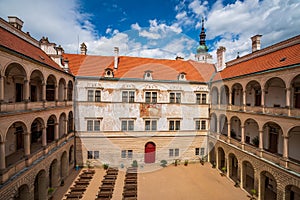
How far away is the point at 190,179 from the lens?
18.5 meters

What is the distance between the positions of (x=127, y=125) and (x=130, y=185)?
7.39 m

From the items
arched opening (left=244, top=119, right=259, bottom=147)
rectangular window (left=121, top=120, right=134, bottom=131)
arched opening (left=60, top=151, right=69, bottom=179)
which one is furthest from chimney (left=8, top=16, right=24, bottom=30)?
arched opening (left=244, top=119, right=259, bottom=147)

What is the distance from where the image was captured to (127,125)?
21672mm

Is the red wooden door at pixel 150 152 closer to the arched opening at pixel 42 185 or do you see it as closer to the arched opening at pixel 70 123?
the arched opening at pixel 70 123

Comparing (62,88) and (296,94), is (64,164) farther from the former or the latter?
(296,94)

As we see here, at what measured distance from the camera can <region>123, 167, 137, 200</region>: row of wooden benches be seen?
14.9m

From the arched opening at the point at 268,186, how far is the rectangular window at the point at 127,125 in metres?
14.4

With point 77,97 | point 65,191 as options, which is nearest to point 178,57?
point 77,97

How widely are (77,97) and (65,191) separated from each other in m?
10.2

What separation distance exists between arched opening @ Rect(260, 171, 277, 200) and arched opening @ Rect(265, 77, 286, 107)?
6594 mm

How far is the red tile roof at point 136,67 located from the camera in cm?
2231

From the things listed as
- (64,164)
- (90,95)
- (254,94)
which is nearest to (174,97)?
(254,94)

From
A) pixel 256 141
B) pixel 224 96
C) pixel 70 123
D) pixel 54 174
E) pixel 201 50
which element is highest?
pixel 201 50

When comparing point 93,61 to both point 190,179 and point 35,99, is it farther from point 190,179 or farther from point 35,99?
point 190,179
